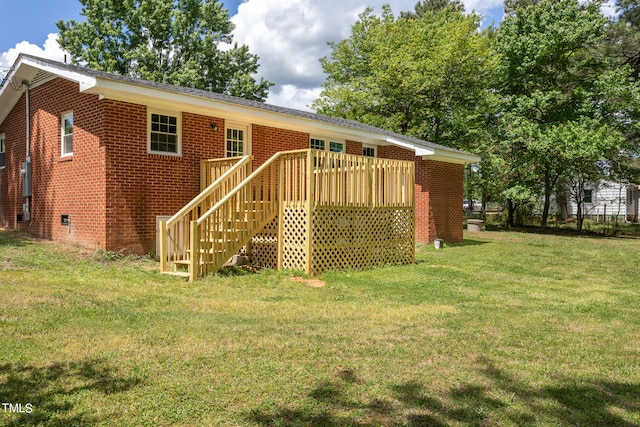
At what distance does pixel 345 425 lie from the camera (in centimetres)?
287

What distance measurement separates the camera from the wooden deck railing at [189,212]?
8.34 m

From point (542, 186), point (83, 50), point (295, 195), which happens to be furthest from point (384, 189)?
point (83, 50)

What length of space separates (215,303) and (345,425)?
3758 millimetres

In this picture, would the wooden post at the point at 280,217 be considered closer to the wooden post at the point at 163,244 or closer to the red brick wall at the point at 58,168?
the wooden post at the point at 163,244

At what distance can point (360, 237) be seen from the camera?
10.1 m

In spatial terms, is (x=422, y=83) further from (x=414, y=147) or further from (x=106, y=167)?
(x=106, y=167)

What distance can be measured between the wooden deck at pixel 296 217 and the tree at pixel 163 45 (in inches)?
762

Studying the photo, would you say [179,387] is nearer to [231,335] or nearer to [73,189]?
[231,335]

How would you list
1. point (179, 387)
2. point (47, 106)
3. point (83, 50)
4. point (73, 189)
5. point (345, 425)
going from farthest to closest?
point (83, 50)
point (47, 106)
point (73, 189)
point (179, 387)
point (345, 425)

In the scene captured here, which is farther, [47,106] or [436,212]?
[436,212]

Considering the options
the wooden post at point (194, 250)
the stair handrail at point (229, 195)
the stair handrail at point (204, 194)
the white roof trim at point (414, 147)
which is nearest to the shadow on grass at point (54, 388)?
the wooden post at point (194, 250)

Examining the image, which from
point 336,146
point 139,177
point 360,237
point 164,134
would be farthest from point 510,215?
point 139,177

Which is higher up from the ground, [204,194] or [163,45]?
[163,45]

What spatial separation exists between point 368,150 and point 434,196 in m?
2.69
